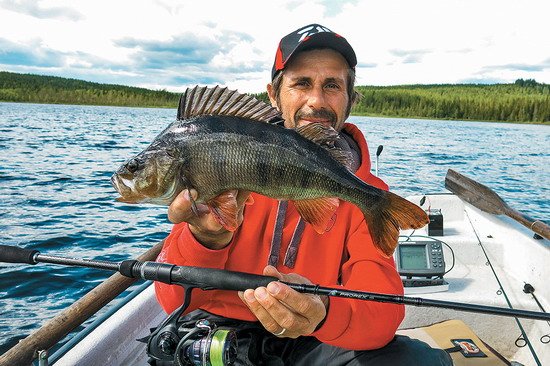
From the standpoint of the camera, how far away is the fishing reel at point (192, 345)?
2.53m

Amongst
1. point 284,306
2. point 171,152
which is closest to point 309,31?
point 171,152

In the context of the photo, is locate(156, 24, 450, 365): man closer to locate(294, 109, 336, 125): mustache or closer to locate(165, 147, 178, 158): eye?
locate(294, 109, 336, 125): mustache

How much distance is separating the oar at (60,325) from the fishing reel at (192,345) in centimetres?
83

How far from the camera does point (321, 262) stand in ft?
9.91

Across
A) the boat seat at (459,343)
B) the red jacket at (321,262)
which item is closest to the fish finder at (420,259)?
the boat seat at (459,343)

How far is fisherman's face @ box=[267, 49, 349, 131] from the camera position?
3189mm

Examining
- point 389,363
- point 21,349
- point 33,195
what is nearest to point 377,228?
point 389,363

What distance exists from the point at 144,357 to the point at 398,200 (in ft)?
8.76

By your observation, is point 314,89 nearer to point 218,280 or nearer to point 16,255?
point 218,280

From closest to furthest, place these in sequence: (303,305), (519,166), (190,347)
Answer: (303,305), (190,347), (519,166)

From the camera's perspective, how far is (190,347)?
258 centimetres

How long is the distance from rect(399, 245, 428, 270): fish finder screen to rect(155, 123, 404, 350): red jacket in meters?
1.69

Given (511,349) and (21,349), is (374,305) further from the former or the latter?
(511,349)

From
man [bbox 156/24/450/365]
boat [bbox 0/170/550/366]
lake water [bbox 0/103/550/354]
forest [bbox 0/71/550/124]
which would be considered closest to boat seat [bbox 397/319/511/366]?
boat [bbox 0/170/550/366]
